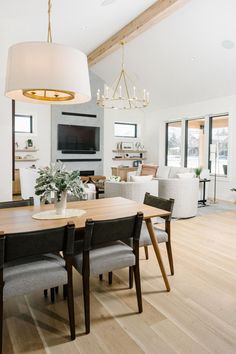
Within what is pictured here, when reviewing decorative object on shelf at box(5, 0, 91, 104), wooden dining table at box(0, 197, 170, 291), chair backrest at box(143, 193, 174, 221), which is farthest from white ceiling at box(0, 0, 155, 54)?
chair backrest at box(143, 193, 174, 221)

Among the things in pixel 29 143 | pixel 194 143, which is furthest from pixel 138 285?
pixel 194 143

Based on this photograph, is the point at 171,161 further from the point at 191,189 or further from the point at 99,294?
the point at 99,294

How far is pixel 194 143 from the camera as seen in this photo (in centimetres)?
843

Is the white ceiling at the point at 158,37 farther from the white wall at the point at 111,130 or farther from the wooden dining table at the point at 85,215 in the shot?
the wooden dining table at the point at 85,215

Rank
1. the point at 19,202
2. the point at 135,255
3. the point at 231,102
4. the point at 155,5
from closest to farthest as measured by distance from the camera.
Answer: the point at 135,255, the point at 19,202, the point at 155,5, the point at 231,102

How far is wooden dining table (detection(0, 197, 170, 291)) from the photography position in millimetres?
2066

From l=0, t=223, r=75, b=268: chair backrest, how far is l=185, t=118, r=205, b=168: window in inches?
270

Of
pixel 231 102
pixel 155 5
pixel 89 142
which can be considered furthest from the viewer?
pixel 89 142

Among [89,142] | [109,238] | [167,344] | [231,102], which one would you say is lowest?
[167,344]

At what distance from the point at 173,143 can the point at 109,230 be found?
7.61 m

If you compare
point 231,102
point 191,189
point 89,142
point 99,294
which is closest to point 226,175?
point 231,102

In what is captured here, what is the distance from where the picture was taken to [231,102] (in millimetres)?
7027

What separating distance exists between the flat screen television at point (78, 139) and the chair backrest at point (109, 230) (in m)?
6.76

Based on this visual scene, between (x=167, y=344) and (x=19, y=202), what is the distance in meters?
1.84
